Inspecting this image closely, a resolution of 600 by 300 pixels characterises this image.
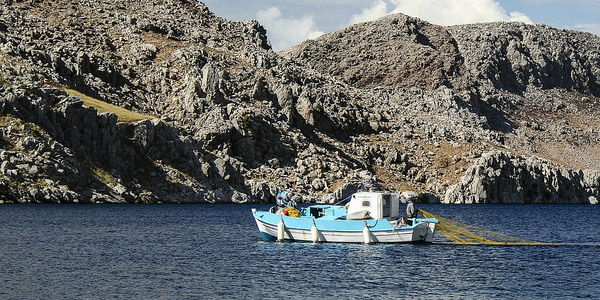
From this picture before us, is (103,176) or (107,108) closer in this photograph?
(103,176)

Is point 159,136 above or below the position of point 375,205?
above

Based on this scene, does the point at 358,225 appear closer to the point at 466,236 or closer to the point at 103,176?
the point at 466,236

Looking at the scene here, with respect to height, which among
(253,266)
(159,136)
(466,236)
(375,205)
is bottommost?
(253,266)

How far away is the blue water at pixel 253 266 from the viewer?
4950cm

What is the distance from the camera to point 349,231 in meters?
73.7

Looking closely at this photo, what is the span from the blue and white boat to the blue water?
3.34ft

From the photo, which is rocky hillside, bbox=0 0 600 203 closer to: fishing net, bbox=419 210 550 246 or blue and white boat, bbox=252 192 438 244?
blue and white boat, bbox=252 192 438 244

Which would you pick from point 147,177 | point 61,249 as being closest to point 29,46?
point 147,177

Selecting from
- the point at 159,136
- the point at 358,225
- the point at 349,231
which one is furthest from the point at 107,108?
the point at 358,225

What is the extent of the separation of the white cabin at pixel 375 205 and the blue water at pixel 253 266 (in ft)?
11.6

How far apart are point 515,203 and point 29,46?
126214mm

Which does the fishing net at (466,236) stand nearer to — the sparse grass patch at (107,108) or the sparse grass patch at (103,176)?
the sparse grass patch at (103,176)

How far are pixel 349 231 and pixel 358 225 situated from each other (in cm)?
116

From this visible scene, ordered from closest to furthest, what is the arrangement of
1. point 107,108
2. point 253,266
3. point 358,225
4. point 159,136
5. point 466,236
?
point 253,266, point 358,225, point 466,236, point 159,136, point 107,108
